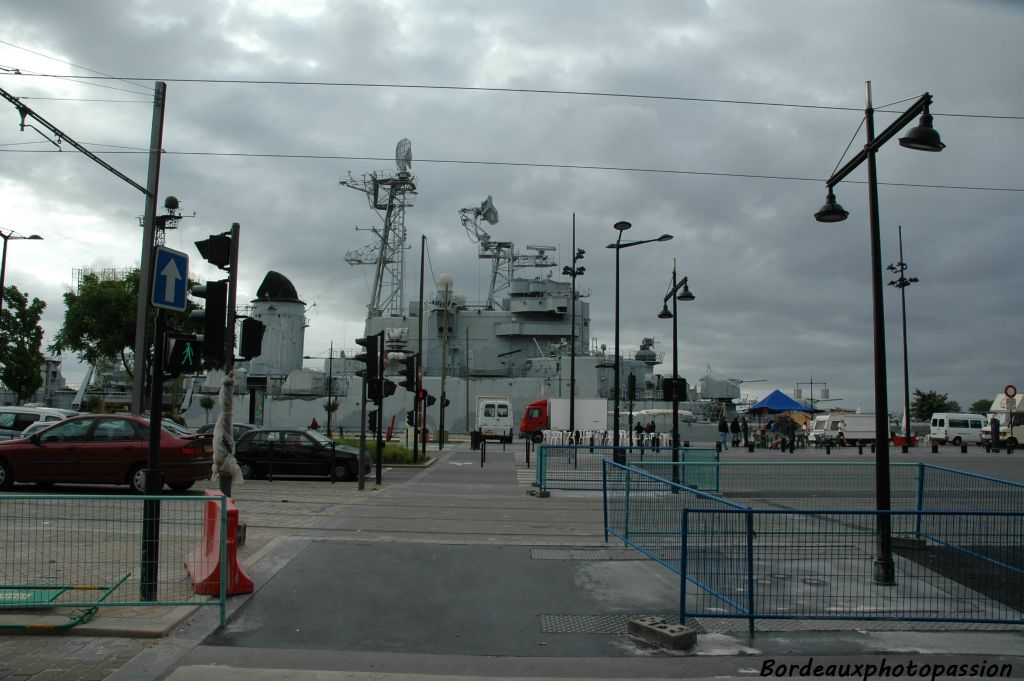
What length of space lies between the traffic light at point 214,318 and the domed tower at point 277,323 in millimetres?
49449

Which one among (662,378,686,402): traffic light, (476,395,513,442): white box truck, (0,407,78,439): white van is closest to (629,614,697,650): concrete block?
(662,378,686,402): traffic light

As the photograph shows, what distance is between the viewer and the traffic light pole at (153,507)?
6348 mm

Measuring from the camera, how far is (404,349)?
176 feet

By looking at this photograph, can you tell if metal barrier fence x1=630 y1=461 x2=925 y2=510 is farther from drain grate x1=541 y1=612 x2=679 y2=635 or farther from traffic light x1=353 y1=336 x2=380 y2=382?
drain grate x1=541 y1=612 x2=679 y2=635

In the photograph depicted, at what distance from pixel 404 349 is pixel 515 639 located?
48.3 metres

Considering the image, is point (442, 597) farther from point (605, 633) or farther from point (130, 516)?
point (130, 516)

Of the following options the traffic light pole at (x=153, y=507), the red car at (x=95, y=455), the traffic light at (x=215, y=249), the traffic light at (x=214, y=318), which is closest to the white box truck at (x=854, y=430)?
the red car at (x=95, y=455)

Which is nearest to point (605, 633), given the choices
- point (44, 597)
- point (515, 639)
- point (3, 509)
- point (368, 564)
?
point (515, 639)

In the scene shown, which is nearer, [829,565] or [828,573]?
[828,573]

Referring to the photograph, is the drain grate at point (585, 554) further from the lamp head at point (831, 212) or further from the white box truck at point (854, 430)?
the white box truck at point (854, 430)

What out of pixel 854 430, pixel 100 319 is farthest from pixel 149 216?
pixel 854 430

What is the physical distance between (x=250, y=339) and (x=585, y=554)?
481 centimetres

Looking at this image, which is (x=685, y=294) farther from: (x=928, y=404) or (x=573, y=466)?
(x=928, y=404)

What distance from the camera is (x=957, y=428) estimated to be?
45.2m
